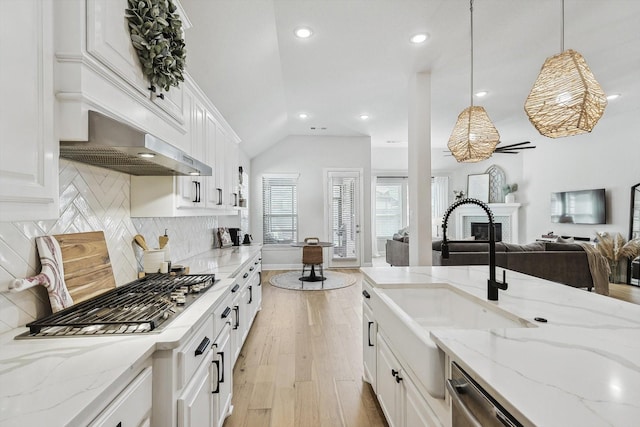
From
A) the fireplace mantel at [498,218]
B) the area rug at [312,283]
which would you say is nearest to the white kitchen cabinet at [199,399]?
the area rug at [312,283]

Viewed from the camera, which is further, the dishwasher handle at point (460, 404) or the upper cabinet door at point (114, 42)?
the upper cabinet door at point (114, 42)

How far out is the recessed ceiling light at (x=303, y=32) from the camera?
282cm

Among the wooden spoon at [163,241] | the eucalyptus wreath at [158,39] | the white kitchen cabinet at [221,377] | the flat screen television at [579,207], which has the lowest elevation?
the white kitchen cabinet at [221,377]

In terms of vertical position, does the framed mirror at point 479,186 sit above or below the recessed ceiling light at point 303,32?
below

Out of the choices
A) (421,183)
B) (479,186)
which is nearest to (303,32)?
(421,183)

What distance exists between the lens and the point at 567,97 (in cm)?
183

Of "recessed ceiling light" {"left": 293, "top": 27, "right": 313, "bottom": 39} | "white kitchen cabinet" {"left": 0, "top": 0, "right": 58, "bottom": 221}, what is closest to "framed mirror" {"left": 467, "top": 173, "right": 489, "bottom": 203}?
"recessed ceiling light" {"left": 293, "top": 27, "right": 313, "bottom": 39}

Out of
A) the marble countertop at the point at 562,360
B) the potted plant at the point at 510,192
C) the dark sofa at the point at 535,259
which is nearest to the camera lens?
the marble countertop at the point at 562,360

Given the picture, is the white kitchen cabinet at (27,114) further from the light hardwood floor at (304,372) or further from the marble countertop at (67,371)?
the light hardwood floor at (304,372)

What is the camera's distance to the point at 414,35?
2863 millimetres

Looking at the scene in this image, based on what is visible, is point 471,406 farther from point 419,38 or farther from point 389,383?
point 419,38

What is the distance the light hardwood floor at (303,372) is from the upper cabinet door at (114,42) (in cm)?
199

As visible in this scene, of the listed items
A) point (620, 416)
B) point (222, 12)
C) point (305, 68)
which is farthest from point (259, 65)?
point (620, 416)

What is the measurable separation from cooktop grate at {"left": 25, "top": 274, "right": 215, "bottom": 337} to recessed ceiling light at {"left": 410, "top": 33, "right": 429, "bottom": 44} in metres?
2.79
